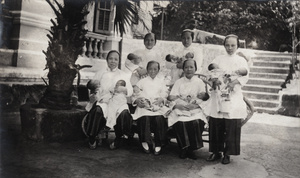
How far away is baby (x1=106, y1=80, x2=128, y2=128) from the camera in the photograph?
164 inches

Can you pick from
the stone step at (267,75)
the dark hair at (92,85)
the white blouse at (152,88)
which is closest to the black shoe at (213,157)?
the white blouse at (152,88)

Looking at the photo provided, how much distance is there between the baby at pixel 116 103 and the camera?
4.17 meters

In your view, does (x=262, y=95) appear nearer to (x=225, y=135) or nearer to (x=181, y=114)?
(x=225, y=135)

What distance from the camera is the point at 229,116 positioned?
385 cm

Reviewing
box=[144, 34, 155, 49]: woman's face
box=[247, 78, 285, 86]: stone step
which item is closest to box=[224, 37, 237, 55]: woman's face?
box=[144, 34, 155, 49]: woman's face

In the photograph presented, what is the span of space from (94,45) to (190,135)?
20.1 ft

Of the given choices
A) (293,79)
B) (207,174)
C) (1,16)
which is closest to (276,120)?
(293,79)

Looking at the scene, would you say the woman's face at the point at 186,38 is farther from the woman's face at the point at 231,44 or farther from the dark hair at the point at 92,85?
the dark hair at the point at 92,85

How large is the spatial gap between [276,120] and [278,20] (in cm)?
759

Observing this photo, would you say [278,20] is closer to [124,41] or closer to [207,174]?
[124,41]

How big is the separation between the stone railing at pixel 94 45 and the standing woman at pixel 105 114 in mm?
4596

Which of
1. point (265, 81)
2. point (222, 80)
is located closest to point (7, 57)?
point (222, 80)

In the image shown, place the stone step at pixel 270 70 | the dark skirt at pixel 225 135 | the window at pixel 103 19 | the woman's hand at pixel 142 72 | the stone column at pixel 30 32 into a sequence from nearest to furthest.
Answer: the dark skirt at pixel 225 135
the woman's hand at pixel 142 72
the stone column at pixel 30 32
the window at pixel 103 19
the stone step at pixel 270 70

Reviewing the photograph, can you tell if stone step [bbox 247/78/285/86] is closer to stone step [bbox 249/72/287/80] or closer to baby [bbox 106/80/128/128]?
stone step [bbox 249/72/287/80]
